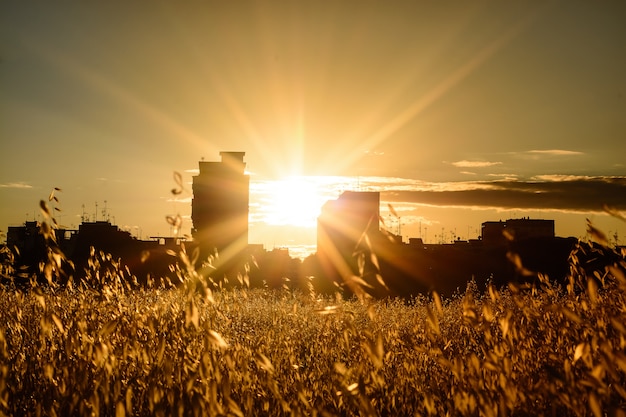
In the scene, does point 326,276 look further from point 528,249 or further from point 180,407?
point 180,407

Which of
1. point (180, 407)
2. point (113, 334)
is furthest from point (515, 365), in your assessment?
point (113, 334)

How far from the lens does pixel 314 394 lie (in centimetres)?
346

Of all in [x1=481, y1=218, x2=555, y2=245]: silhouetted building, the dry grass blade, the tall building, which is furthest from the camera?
[x1=481, y1=218, x2=555, y2=245]: silhouetted building

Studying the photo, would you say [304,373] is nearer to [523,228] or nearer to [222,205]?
[222,205]

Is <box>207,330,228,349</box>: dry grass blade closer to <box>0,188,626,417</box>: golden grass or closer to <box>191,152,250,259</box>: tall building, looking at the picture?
<box>0,188,626,417</box>: golden grass

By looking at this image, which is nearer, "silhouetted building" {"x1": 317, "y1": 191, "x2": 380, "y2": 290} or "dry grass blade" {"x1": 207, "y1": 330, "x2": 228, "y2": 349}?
"dry grass blade" {"x1": 207, "y1": 330, "x2": 228, "y2": 349}

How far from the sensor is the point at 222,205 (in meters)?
23.2

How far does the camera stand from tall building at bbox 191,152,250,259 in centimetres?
2288

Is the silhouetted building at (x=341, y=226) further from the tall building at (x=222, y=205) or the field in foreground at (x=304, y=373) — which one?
the field in foreground at (x=304, y=373)

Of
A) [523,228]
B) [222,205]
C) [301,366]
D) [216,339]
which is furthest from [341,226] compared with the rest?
[216,339]

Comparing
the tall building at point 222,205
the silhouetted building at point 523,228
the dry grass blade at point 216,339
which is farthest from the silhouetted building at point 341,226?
the dry grass blade at point 216,339

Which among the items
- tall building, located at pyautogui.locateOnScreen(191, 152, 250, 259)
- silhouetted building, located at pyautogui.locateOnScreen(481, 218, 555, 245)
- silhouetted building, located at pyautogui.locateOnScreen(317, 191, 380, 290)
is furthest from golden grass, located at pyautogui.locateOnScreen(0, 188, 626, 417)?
silhouetted building, located at pyautogui.locateOnScreen(481, 218, 555, 245)

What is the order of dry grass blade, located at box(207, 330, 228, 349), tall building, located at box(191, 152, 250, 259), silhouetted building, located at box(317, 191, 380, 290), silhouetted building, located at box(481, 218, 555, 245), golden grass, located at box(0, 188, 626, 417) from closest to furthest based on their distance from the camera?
dry grass blade, located at box(207, 330, 228, 349) → golden grass, located at box(0, 188, 626, 417) → tall building, located at box(191, 152, 250, 259) → silhouetted building, located at box(317, 191, 380, 290) → silhouetted building, located at box(481, 218, 555, 245)

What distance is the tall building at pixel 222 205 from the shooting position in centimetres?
2288
